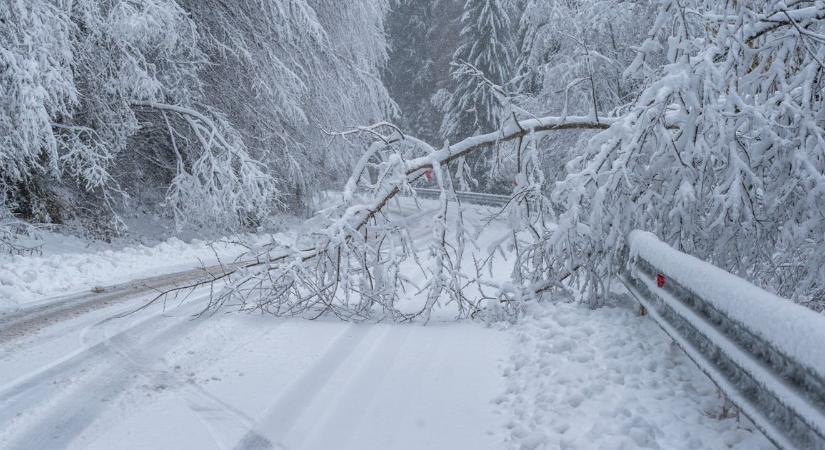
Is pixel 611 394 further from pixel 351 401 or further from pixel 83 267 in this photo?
pixel 83 267

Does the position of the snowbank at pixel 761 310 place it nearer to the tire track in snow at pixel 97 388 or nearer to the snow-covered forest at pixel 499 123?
the snow-covered forest at pixel 499 123

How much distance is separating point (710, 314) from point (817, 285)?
3.34 m

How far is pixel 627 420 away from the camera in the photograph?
3.23 metres

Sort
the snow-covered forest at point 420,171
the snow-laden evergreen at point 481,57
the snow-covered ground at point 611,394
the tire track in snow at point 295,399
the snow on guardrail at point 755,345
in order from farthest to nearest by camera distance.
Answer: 1. the snow-laden evergreen at point 481,57
2. the snow-covered forest at point 420,171
3. the tire track in snow at point 295,399
4. the snow-covered ground at point 611,394
5. the snow on guardrail at point 755,345

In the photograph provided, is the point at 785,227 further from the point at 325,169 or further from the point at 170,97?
the point at 325,169

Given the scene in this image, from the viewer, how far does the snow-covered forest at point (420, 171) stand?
15.8 feet

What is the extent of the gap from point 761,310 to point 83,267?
426 inches

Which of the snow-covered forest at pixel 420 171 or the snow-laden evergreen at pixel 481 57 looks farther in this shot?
the snow-laden evergreen at pixel 481 57

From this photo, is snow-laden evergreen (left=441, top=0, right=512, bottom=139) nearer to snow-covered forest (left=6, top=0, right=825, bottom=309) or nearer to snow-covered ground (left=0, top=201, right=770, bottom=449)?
snow-covered forest (left=6, top=0, right=825, bottom=309)

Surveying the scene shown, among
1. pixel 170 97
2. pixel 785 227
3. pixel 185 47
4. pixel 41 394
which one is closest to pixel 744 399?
pixel 785 227

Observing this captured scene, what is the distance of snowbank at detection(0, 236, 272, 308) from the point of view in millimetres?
8391

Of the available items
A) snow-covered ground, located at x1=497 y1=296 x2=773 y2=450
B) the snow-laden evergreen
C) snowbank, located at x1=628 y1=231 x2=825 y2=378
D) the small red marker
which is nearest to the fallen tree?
snow-covered ground, located at x1=497 y1=296 x2=773 y2=450

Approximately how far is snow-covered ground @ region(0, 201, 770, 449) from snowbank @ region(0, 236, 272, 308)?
5.47 feet

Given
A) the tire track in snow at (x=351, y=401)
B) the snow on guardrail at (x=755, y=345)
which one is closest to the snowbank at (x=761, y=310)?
the snow on guardrail at (x=755, y=345)
